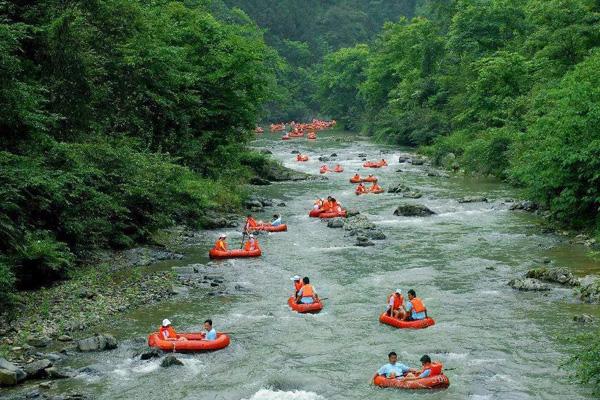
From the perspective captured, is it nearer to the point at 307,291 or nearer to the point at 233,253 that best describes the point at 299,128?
the point at 233,253

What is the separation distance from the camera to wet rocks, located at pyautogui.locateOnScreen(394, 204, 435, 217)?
2973 cm

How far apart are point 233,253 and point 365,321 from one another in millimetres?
7356

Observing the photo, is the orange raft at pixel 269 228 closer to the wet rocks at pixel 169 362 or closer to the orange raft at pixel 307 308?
the orange raft at pixel 307 308

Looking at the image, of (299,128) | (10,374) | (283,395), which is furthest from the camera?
(299,128)

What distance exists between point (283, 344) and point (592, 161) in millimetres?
12179

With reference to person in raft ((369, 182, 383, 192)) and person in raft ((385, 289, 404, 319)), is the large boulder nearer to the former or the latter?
person in raft ((385, 289, 404, 319))

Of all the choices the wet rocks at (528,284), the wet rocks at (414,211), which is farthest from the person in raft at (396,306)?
the wet rocks at (414,211)

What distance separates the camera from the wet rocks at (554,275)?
18625 mm

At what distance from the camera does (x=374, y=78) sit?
75.3 metres

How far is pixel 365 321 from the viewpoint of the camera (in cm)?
1669

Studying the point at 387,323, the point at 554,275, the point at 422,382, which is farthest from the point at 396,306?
the point at 554,275

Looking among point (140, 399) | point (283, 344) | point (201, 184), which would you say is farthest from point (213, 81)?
point (140, 399)

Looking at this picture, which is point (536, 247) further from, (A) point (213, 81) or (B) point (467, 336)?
(A) point (213, 81)

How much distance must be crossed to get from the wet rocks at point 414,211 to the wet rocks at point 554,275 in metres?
10.3
